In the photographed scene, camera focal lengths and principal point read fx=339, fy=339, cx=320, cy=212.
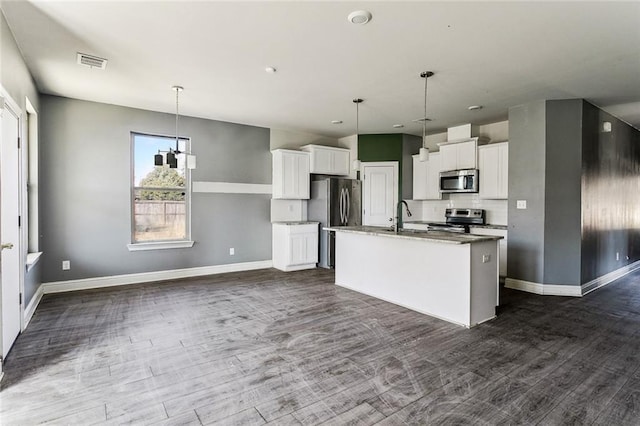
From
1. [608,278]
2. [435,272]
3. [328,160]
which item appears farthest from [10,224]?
[608,278]

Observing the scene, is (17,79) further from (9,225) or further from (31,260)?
(31,260)

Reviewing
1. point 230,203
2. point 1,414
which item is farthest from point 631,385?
point 230,203

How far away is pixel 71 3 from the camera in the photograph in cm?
248

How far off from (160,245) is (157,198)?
0.77m

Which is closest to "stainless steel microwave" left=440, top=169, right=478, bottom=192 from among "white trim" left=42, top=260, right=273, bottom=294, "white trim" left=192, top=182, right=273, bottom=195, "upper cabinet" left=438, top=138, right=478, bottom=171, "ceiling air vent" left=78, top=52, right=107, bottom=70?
"upper cabinet" left=438, top=138, right=478, bottom=171

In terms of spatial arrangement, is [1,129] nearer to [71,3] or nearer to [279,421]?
[71,3]

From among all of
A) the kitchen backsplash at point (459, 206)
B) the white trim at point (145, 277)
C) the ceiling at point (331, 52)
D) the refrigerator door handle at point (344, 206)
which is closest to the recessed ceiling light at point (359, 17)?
the ceiling at point (331, 52)

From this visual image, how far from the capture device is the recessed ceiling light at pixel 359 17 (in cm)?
255

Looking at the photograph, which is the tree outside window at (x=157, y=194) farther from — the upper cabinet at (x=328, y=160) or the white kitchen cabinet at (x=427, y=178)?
the white kitchen cabinet at (x=427, y=178)

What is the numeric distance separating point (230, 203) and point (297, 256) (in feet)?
5.12

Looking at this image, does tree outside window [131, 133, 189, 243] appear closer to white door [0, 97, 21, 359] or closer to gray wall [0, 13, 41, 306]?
gray wall [0, 13, 41, 306]

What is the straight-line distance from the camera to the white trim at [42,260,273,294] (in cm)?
474

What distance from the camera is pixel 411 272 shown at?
159 inches

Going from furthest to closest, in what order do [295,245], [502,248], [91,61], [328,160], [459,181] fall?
1. [328,160]
2. [295,245]
3. [459,181]
4. [502,248]
5. [91,61]
